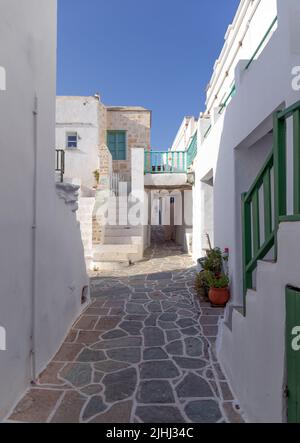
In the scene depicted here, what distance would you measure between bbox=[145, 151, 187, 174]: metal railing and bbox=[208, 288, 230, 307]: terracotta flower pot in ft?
27.2

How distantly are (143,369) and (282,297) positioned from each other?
2.33 m

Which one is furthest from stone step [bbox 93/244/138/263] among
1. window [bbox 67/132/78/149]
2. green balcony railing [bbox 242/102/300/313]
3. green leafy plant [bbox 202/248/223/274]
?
green balcony railing [bbox 242/102/300/313]

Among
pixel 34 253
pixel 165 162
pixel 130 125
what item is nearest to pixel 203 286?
pixel 34 253

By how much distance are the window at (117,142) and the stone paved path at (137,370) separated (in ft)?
41.1

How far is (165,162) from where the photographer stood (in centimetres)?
1337

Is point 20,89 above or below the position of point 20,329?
above

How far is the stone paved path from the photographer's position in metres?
2.74

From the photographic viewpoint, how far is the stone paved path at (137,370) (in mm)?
2740

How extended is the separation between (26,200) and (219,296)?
4206mm

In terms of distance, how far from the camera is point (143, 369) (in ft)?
11.7

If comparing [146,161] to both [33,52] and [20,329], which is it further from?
[20,329]

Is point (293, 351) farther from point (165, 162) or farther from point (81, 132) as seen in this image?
point (81, 132)

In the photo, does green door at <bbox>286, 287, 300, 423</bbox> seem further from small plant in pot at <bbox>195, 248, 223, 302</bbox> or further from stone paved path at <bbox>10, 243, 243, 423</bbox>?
small plant in pot at <bbox>195, 248, 223, 302</bbox>

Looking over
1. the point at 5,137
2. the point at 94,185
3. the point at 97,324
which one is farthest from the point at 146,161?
the point at 5,137
